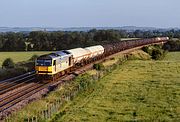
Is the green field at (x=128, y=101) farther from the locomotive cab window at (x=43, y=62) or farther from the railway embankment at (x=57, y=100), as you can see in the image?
the locomotive cab window at (x=43, y=62)

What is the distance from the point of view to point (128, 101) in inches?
1374

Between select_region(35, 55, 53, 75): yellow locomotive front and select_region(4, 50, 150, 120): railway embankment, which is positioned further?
select_region(35, 55, 53, 75): yellow locomotive front

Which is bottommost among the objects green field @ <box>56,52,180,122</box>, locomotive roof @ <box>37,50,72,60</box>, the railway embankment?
green field @ <box>56,52,180,122</box>

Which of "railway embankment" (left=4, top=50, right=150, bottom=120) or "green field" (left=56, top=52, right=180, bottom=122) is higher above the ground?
"railway embankment" (left=4, top=50, right=150, bottom=120)

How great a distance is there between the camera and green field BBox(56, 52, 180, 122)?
28803mm

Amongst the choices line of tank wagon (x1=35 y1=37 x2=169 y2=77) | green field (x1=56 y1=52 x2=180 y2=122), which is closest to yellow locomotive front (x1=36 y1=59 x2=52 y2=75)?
line of tank wagon (x1=35 y1=37 x2=169 y2=77)

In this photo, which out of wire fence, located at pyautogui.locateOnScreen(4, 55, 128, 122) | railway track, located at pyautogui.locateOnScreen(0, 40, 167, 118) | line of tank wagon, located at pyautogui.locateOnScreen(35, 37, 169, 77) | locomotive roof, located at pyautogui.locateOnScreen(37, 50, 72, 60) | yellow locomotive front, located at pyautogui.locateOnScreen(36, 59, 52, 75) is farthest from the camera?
locomotive roof, located at pyautogui.locateOnScreen(37, 50, 72, 60)

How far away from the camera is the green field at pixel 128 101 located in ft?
94.5

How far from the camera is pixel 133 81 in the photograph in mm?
48000

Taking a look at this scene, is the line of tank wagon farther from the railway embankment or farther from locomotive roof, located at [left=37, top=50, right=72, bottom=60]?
the railway embankment

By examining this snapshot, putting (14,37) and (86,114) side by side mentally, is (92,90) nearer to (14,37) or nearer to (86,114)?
(86,114)

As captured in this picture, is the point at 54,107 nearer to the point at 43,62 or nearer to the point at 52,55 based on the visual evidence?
the point at 43,62

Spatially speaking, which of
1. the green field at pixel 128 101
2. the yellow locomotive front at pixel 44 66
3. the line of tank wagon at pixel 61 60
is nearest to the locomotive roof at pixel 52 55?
the line of tank wagon at pixel 61 60

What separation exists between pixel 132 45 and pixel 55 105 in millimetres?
79396
